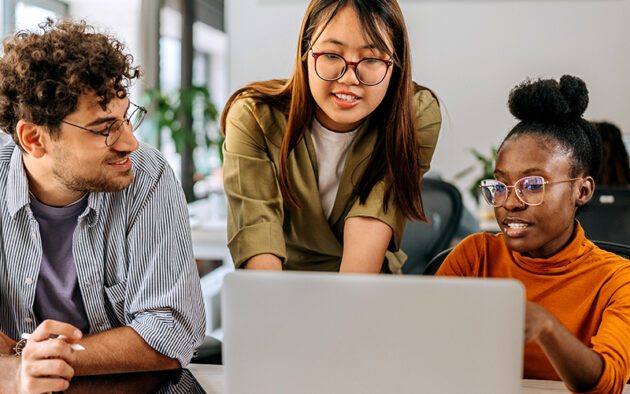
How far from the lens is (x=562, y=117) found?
1510 millimetres

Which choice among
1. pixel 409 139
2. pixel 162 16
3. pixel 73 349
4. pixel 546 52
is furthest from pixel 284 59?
pixel 73 349

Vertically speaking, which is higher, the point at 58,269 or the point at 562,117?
the point at 562,117

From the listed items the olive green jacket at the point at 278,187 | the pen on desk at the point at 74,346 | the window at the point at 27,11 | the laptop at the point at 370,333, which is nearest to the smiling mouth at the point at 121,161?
the olive green jacket at the point at 278,187

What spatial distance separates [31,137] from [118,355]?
0.47m

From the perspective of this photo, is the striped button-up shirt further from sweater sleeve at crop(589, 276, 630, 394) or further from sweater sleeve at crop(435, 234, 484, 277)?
sweater sleeve at crop(589, 276, 630, 394)

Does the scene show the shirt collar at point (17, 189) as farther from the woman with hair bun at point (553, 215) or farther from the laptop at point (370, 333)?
the woman with hair bun at point (553, 215)

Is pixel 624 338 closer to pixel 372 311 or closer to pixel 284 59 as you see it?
pixel 372 311

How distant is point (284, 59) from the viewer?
5039 millimetres

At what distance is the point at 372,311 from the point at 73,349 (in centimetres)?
65

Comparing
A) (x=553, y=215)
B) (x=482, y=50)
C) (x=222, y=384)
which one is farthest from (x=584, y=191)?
(x=482, y=50)

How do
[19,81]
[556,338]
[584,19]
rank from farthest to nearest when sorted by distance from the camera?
[584,19] → [19,81] → [556,338]

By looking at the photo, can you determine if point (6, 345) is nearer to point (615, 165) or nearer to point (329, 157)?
point (329, 157)

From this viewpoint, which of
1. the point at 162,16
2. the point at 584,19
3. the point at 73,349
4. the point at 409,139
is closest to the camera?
the point at 73,349

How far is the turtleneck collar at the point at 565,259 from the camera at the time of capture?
4.83ft
